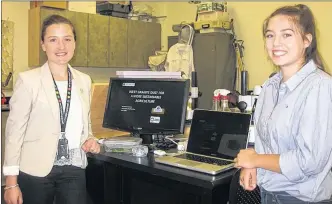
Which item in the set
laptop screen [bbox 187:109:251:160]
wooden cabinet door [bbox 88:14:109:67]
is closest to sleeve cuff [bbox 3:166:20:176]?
laptop screen [bbox 187:109:251:160]

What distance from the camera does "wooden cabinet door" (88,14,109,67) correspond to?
4906 mm

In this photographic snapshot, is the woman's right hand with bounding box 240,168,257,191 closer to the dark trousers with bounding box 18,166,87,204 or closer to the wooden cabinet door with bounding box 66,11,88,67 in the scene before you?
the dark trousers with bounding box 18,166,87,204

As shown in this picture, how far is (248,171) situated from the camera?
1.23m

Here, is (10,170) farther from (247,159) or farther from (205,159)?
(247,159)

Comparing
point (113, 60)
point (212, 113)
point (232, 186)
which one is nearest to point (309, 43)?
point (232, 186)

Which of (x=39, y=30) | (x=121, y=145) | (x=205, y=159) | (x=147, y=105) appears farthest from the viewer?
(x=39, y=30)

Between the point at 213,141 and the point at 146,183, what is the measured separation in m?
0.41

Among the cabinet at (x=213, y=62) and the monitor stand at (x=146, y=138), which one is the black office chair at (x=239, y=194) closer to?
the monitor stand at (x=146, y=138)

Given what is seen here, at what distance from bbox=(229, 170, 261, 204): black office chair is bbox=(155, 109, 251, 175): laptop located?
16 centimetres

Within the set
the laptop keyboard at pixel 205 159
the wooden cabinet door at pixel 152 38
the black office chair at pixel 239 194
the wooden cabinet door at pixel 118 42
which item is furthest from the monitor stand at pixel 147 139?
the wooden cabinet door at pixel 152 38

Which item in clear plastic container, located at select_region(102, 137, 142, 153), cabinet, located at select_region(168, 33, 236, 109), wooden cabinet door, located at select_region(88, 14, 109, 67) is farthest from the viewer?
wooden cabinet door, located at select_region(88, 14, 109, 67)

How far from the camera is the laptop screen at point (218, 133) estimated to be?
172 cm

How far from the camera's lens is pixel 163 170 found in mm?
1581

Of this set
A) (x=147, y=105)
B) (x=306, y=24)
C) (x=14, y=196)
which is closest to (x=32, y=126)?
(x=14, y=196)
